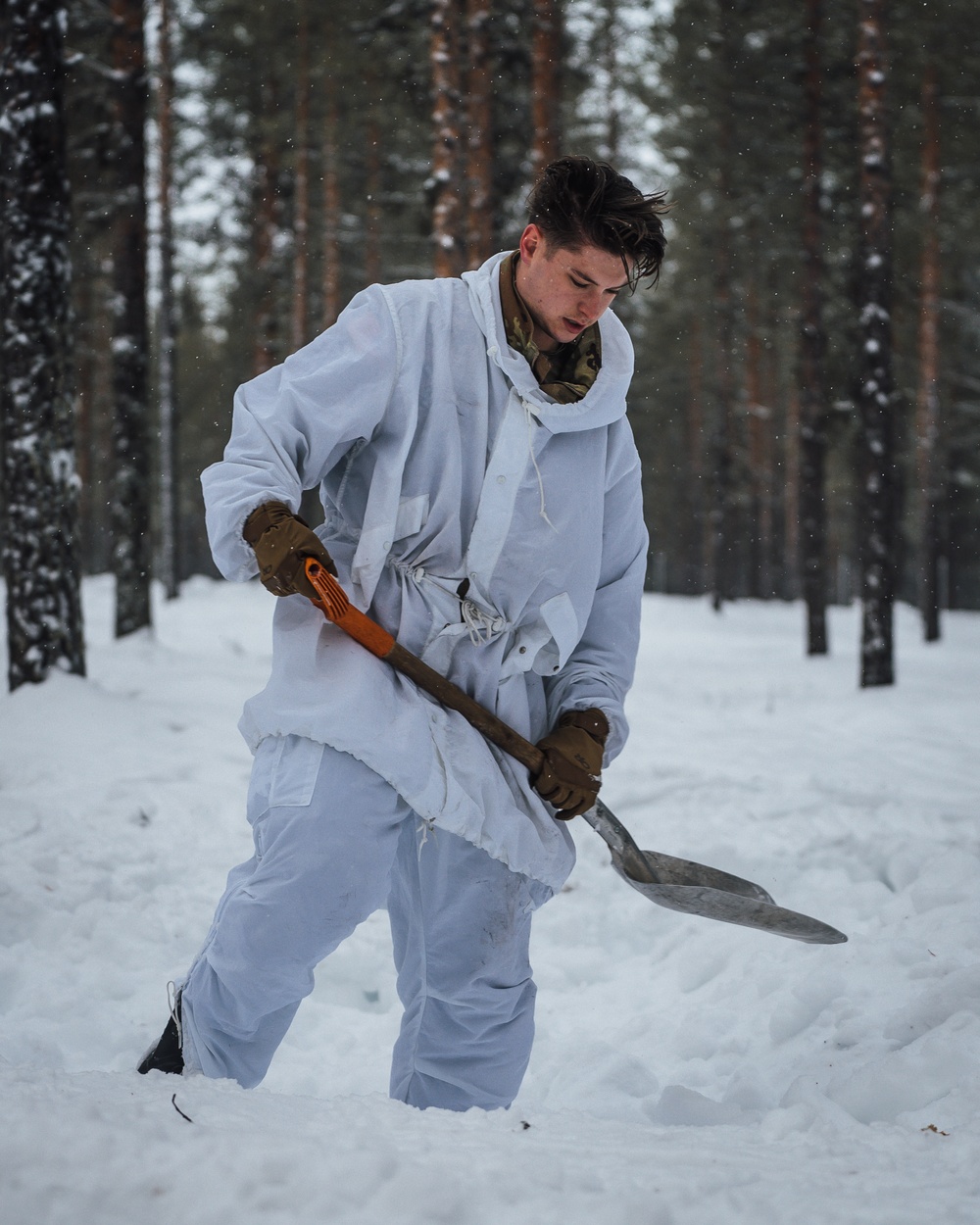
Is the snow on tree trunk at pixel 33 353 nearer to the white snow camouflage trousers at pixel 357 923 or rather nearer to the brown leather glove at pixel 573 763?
the white snow camouflage trousers at pixel 357 923

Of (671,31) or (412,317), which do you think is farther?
(671,31)

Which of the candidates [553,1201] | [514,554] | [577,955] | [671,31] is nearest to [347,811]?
[514,554]

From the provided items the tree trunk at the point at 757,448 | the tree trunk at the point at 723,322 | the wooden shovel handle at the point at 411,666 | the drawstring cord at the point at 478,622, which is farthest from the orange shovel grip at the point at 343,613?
the tree trunk at the point at 757,448

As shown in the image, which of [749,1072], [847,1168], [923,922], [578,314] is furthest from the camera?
[923,922]

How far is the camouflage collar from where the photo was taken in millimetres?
2256

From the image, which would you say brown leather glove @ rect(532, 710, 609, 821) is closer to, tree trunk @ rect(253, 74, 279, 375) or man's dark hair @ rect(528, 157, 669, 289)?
man's dark hair @ rect(528, 157, 669, 289)

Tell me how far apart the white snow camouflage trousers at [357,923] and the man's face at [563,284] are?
1.04 metres

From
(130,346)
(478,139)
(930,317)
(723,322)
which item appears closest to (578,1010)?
(130,346)

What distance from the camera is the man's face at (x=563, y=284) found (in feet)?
7.13

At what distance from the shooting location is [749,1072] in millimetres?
2836

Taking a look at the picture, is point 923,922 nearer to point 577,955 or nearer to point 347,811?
point 577,955

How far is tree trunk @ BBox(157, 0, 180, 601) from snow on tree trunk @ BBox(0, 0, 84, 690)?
28.7 feet

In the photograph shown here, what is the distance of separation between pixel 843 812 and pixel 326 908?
373 cm

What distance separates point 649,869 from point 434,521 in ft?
3.49
